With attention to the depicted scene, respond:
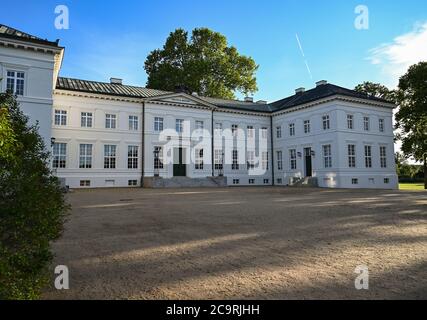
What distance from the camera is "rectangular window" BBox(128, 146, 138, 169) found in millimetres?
29359

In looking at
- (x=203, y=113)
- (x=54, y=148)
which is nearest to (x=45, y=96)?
(x=54, y=148)

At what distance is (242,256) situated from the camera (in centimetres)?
527

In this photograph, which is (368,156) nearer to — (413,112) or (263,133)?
(413,112)

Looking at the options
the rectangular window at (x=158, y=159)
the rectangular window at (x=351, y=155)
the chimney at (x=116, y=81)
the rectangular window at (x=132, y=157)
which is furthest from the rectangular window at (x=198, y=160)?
the rectangular window at (x=351, y=155)

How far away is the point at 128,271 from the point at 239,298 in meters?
1.84

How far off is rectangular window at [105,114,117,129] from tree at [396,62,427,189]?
29.5 metres

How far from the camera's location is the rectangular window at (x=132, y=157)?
96.3 feet

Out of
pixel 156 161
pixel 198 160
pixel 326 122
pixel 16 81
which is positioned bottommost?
pixel 156 161

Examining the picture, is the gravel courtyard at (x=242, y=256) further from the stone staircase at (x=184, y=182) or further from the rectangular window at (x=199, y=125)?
the rectangular window at (x=199, y=125)

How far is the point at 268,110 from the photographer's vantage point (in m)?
37.3

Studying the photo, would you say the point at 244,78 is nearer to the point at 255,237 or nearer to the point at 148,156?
the point at 148,156

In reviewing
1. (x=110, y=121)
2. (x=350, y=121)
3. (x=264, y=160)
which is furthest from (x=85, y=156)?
(x=350, y=121)

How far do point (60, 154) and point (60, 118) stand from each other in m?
3.09

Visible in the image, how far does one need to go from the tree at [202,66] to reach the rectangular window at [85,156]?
17.2m
